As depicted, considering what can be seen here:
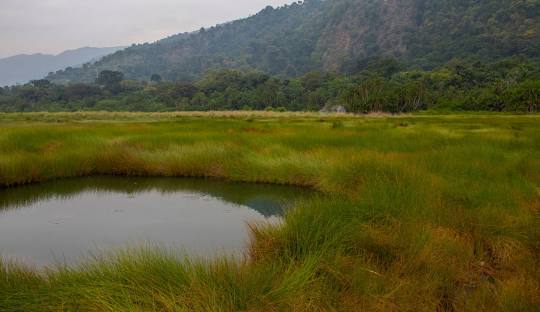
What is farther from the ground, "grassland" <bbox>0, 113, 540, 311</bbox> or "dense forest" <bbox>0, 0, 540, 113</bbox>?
"dense forest" <bbox>0, 0, 540, 113</bbox>

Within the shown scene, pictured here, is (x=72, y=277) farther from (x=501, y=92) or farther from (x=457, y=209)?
(x=501, y=92)

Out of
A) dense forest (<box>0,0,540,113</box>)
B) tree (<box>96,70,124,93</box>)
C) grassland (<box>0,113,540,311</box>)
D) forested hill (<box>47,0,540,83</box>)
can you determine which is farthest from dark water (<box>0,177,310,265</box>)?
tree (<box>96,70,124,93</box>)

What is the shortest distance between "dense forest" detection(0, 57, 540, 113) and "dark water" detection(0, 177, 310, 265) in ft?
175

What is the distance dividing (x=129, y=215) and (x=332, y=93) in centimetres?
8494

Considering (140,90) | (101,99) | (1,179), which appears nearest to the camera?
(1,179)

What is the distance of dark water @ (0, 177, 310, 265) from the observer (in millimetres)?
6891

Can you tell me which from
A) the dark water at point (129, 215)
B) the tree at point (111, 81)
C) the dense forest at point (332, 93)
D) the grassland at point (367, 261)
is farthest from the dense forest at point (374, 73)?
the dark water at point (129, 215)

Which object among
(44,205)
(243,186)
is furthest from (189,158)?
(44,205)

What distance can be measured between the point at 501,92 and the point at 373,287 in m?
64.3

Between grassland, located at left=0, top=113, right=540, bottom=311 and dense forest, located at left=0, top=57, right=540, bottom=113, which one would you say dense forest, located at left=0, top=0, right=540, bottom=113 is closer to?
dense forest, located at left=0, top=57, right=540, bottom=113

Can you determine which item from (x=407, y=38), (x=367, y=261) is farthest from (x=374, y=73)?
(x=367, y=261)

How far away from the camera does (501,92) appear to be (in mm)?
59344

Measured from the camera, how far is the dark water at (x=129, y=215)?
6.89m

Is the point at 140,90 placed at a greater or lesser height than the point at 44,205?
greater
